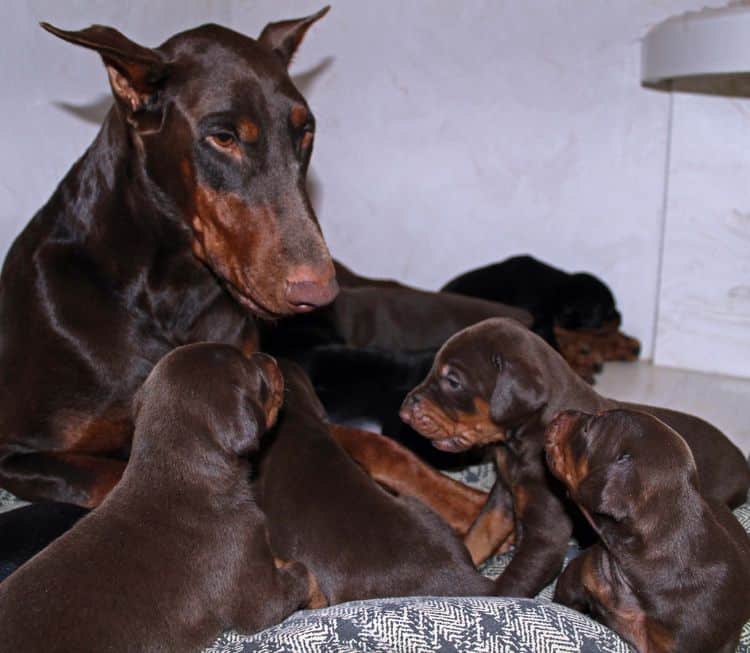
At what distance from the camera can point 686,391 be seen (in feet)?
15.1

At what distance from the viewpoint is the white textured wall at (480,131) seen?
186 inches

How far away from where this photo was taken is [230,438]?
2240 millimetres

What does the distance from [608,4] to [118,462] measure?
3114mm

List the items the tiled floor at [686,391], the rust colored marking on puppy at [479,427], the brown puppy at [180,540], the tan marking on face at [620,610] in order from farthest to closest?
the tiled floor at [686,391], the rust colored marking on puppy at [479,427], the tan marking on face at [620,610], the brown puppy at [180,540]

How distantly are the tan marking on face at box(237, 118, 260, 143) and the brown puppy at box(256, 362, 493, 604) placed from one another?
0.82 m

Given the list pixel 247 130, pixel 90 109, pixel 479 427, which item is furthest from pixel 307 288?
pixel 90 109

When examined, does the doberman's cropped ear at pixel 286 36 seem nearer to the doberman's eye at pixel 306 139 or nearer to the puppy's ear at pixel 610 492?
the doberman's eye at pixel 306 139

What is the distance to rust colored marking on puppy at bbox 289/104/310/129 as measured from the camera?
2.61 metres

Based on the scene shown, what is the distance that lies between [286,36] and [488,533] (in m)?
1.62

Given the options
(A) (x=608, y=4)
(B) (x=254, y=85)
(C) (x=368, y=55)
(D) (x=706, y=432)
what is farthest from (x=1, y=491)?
(A) (x=608, y=4)

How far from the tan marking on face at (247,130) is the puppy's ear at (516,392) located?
866mm

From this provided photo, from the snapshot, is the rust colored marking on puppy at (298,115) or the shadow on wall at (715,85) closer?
the rust colored marking on puppy at (298,115)

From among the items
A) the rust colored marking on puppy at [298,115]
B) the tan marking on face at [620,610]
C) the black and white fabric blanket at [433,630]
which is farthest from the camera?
the rust colored marking on puppy at [298,115]

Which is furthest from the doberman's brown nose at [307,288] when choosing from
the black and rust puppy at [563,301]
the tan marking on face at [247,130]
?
the black and rust puppy at [563,301]
